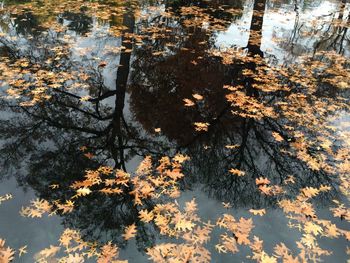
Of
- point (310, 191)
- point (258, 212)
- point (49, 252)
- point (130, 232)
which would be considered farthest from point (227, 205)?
point (49, 252)

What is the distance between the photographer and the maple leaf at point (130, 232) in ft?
14.9

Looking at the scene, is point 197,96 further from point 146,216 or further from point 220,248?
point 220,248

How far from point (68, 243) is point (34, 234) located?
585mm

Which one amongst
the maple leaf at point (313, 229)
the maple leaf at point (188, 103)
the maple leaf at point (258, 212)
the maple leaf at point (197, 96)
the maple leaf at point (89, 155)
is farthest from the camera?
A: the maple leaf at point (197, 96)

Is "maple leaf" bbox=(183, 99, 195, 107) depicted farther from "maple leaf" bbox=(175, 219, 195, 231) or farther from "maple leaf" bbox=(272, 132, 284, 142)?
"maple leaf" bbox=(175, 219, 195, 231)

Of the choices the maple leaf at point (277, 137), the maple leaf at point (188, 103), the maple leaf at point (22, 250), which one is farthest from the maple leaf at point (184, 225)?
the maple leaf at point (188, 103)

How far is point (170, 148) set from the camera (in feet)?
21.3

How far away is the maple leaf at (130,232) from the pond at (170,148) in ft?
0.07

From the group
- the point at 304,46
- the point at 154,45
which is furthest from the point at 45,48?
the point at 304,46

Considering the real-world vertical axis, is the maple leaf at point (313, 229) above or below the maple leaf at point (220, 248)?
above

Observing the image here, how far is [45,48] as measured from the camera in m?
11.0

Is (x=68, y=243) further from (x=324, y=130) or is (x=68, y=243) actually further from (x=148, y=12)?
(x=148, y=12)

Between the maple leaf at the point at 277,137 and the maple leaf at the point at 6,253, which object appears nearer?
the maple leaf at the point at 6,253

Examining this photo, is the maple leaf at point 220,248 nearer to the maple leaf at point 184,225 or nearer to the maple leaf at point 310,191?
the maple leaf at point 184,225
